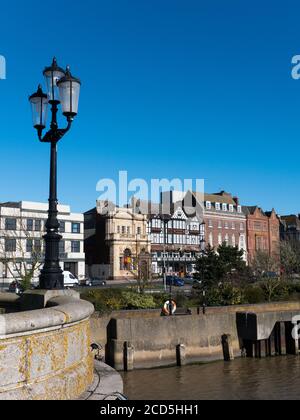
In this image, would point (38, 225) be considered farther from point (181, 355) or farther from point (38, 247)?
point (181, 355)

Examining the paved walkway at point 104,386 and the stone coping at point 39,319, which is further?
the paved walkway at point 104,386

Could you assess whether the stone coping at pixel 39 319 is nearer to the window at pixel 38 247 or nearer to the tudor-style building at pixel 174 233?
the window at pixel 38 247

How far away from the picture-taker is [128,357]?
1966cm

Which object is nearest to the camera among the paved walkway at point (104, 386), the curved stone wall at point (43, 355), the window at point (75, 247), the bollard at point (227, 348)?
the curved stone wall at point (43, 355)

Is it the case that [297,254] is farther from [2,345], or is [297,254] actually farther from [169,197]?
[2,345]

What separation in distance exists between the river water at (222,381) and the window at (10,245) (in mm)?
32981

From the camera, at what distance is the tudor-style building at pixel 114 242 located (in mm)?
68312

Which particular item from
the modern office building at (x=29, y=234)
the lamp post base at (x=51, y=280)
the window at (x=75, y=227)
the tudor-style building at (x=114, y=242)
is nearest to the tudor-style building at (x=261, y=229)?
the tudor-style building at (x=114, y=242)

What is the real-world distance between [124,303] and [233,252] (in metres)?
16.5

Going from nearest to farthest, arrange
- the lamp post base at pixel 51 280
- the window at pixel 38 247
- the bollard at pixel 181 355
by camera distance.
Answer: the lamp post base at pixel 51 280 < the bollard at pixel 181 355 < the window at pixel 38 247

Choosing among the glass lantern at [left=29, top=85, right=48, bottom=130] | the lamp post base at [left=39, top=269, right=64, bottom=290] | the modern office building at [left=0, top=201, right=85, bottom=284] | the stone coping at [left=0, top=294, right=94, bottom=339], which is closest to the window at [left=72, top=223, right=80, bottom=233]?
the modern office building at [left=0, top=201, right=85, bottom=284]

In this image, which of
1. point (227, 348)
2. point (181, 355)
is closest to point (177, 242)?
point (227, 348)

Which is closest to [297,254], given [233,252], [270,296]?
[233,252]

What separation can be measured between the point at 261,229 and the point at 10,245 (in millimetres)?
54208
